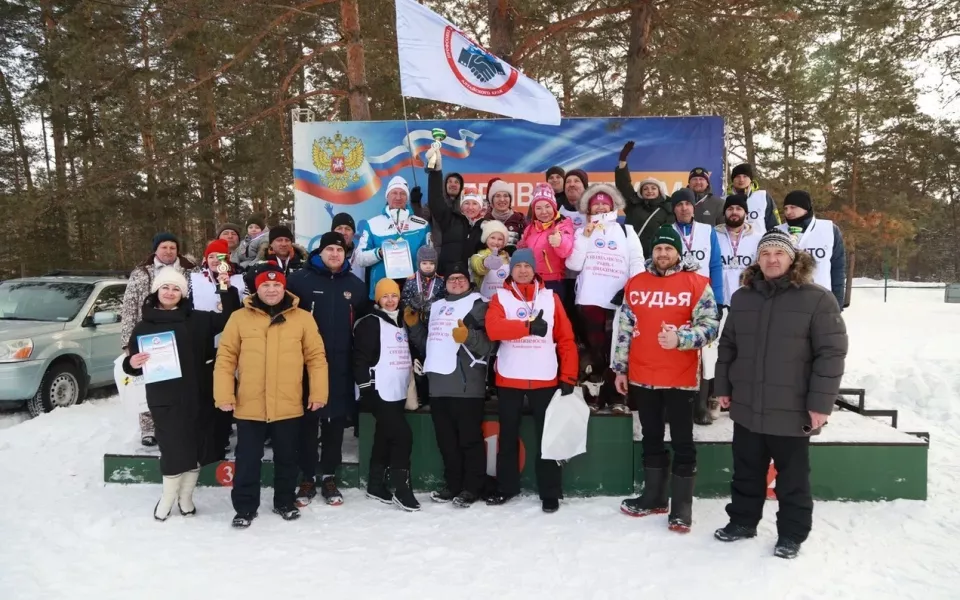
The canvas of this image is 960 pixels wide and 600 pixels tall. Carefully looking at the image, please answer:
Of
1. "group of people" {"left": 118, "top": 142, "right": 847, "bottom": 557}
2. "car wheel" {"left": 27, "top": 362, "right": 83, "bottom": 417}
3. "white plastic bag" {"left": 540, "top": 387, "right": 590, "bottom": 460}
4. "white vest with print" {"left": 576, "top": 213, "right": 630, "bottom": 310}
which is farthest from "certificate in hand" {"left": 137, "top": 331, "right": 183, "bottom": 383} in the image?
"car wheel" {"left": 27, "top": 362, "right": 83, "bottom": 417}

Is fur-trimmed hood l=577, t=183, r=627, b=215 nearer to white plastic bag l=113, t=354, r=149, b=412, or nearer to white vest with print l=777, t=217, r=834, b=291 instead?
white vest with print l=777, t=217, r=834, b=291

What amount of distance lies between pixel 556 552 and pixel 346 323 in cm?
212

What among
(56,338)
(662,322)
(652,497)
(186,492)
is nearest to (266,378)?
(186,492)

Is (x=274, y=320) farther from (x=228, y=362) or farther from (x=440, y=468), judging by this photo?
(x=440, y=468)

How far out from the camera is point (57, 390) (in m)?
6.97

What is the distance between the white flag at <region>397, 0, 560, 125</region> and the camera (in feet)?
17.8

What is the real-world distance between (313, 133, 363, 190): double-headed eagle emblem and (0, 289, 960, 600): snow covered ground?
4.32m

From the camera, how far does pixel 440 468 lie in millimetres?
4582

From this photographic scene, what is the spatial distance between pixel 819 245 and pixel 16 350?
810cm

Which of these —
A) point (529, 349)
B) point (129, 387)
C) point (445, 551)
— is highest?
point (529, 349)

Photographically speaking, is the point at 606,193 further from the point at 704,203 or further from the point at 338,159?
the point at 338,159

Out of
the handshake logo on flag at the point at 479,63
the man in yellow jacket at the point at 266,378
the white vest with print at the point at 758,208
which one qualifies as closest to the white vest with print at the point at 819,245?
the white vest with print at the point at 758,208

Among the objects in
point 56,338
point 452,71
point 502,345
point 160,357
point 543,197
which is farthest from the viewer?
point 56,338

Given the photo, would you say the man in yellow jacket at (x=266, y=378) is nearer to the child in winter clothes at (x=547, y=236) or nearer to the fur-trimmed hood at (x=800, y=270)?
the child in winter clothes at (x=547, y=236)
